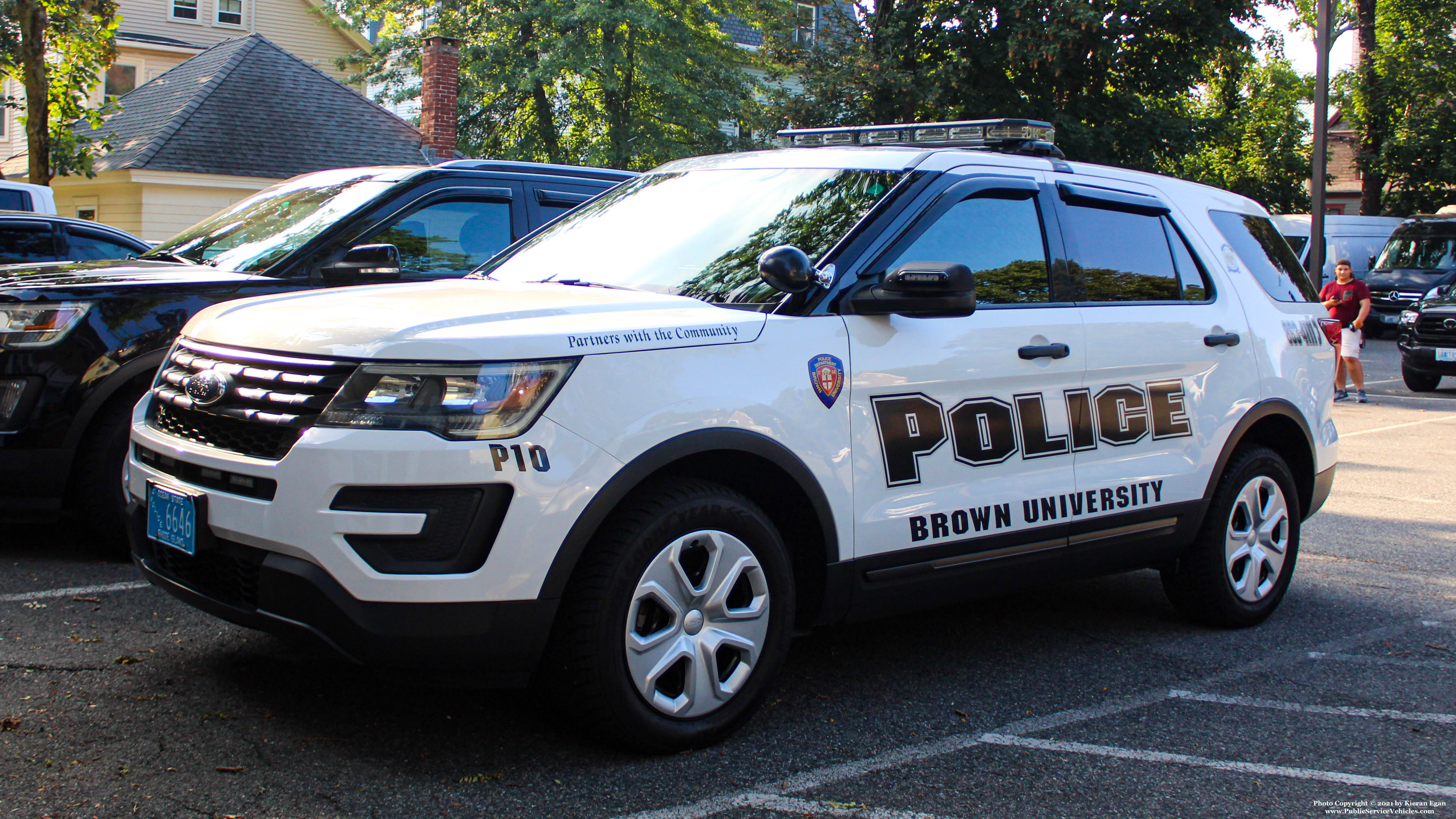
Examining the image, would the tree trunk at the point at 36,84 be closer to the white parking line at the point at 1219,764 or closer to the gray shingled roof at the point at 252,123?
the gray shingled roof at the point at 252,123

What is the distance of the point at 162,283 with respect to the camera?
554 cm

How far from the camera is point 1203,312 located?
5.02 meters

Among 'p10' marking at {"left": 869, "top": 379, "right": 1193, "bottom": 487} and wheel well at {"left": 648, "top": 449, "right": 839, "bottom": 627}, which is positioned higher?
'p10' marking at {"left": 869, "top": 379, "right": 1193, "bottom": 487}

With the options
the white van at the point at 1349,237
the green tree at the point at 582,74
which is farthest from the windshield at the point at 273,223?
the white van at the point at 1349,237

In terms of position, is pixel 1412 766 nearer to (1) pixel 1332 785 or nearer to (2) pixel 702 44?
(1) pixel 1332 785

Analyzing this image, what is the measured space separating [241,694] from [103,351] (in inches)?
84.3

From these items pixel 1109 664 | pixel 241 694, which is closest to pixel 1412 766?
pixel 1109 664

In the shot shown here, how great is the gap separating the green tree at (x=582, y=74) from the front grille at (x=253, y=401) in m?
27.1

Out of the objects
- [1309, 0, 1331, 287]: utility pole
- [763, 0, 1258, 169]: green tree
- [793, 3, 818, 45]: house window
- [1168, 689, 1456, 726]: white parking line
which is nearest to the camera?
[1168, 689, 1456, 726]: white parking line

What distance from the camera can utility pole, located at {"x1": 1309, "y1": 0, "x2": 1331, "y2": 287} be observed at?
20.5m

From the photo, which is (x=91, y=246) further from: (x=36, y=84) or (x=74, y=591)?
(x=36, y=84)

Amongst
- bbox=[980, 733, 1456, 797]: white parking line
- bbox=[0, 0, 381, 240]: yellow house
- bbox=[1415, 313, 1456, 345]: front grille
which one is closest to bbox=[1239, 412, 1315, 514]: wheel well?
bbox=[980, 733, 1456, 797]: white parking line

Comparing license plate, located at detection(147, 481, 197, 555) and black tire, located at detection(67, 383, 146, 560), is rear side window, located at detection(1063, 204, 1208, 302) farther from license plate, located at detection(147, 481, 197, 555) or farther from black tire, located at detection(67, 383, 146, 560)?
black tire, located at detection(67, 383, 146, 560)

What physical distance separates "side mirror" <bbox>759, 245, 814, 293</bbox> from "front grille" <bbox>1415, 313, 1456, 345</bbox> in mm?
16001
